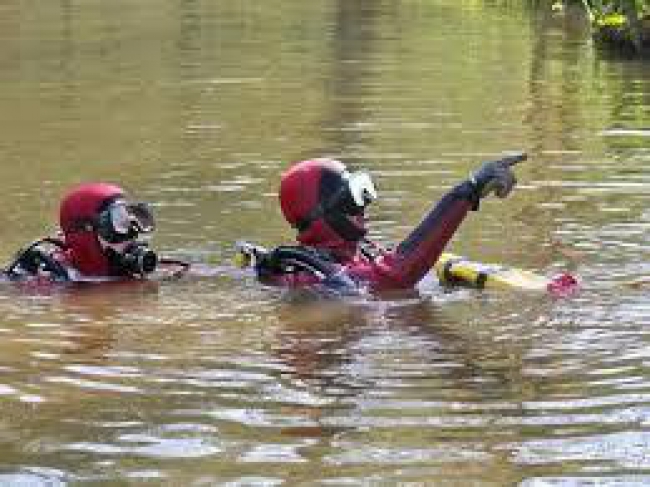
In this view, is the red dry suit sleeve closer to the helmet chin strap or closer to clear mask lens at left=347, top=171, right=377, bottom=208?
the helmet chin strap

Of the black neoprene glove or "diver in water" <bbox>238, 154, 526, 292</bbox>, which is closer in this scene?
the black neoprene glove

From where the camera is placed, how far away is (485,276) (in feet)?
29.6

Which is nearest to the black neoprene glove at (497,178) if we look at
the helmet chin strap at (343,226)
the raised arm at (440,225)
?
the raised arm at (440,225)

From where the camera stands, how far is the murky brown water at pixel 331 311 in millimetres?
5816

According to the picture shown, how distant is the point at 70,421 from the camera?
6312mm

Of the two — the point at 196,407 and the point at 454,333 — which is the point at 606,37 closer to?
the point at 454,333

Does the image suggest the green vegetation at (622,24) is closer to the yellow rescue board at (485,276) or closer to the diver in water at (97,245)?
the yellow rescue board at (485,276)

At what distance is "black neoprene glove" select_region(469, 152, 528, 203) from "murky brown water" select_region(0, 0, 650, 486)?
643 mm

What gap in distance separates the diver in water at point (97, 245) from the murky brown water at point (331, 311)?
0.76 ft

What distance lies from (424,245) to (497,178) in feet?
2.11

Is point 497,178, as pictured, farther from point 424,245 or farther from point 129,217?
point 129,217

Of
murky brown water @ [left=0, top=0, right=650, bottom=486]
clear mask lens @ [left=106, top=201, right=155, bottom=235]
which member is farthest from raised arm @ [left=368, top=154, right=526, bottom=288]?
clear mask lens @ [left=106, top=201, right=155, bottom=235]

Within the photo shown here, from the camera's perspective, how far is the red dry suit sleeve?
8.70 meters

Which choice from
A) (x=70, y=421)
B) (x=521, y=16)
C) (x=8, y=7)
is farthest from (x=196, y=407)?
(x=8, y=7)
